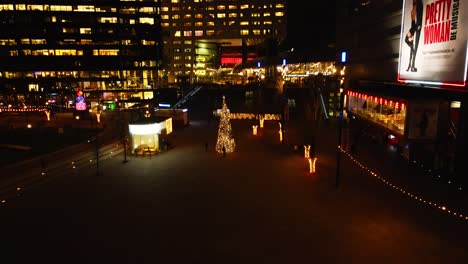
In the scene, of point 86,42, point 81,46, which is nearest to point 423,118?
point 86,42

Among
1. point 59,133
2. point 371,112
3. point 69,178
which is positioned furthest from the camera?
point 59,133

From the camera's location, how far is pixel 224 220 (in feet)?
49.8

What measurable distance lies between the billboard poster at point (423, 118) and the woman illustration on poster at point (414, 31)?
4069 millimetres

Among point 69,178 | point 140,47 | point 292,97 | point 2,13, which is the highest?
point 2,13

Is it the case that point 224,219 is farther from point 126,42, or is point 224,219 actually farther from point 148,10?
point 148,10

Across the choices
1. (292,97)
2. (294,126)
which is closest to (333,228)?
(294,126)

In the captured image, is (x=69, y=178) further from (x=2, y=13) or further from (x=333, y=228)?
(x=2, y=13)

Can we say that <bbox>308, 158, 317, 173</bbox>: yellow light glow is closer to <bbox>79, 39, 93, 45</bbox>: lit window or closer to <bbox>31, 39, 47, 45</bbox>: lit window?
<bbox>79, 39, 93, 45</bbox>: lit window

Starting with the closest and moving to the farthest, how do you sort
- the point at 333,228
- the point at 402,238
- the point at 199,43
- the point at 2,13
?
the point at 402,238, the point at 333,228, the point at 2,13, the point at 199,43

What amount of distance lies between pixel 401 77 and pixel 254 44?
3994 inches

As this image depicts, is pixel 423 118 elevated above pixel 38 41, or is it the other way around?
pixel 38 41

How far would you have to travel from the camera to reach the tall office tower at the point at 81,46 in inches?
3521

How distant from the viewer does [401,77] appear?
81.9ft

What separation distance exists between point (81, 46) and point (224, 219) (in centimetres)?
9023
